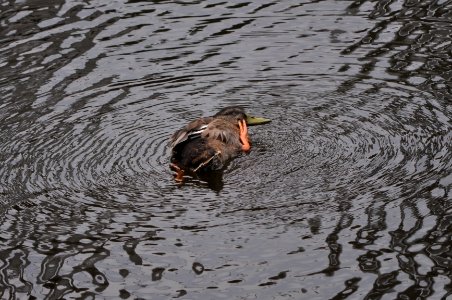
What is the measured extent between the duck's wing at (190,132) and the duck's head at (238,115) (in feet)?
1.25

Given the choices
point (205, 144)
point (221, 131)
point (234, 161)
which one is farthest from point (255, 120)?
point (205, 144)

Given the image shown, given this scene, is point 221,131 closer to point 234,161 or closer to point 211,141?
point 211,141

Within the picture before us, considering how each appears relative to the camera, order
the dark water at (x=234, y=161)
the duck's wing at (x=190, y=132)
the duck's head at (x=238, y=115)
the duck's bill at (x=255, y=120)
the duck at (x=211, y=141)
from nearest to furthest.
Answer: the dark water at (x=234, y=161) < the duck at (x=211, y=141) < the duck's wing at (x=190, y=132) < the duck's head at (x=238, y=115) < the duck's bill at (x=255, y=120)

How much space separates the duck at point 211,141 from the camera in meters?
11.0

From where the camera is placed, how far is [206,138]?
11234mm

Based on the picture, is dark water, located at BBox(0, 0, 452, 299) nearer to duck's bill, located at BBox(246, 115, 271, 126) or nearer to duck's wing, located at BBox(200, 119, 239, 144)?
duck's bill, located at BBox(246, 115, 271, 126)

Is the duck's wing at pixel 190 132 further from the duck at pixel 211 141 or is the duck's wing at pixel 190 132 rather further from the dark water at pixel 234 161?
the dark water at pixel 234 161

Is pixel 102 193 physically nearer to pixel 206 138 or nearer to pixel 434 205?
pixel 206 138

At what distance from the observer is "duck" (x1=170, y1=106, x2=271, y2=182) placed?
35.9 feet

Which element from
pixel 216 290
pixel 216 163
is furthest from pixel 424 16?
pixel 216 290

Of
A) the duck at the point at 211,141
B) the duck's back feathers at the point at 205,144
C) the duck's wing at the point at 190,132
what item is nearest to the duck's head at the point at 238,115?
the duck at the point at 211,141

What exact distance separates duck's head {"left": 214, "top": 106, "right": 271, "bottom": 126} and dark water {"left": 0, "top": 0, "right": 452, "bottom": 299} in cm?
19

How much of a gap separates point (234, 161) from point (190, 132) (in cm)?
57

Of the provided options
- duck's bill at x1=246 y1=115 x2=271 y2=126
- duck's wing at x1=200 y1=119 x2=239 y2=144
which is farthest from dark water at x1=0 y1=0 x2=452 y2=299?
duck's wing at x1=200 y1=119 x2=239 y2=144
